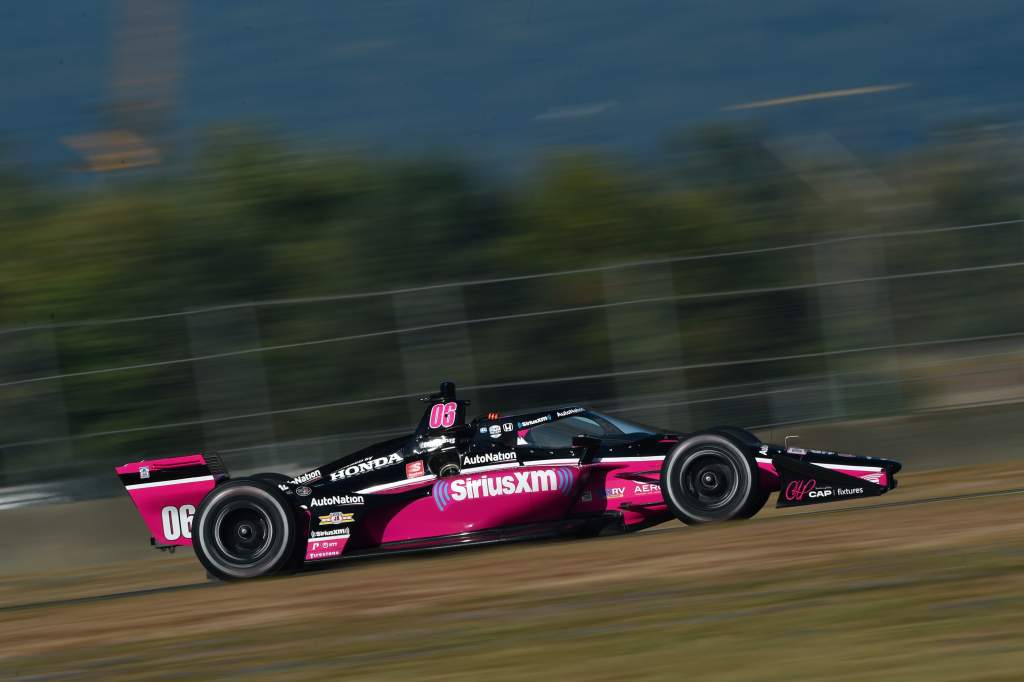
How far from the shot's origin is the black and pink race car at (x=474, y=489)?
823cm

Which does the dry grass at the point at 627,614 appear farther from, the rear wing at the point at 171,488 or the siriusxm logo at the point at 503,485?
the rear wing at the point at 171,488

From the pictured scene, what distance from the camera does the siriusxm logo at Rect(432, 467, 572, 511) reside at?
8.44m

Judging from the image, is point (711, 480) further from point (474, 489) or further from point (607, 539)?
point (474, 489)

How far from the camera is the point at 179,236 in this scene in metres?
14.9

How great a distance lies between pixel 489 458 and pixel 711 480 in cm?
146

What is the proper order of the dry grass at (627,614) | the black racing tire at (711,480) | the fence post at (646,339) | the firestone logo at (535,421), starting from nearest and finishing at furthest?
the dry grass at (627,614)
the black racing tire at (711,480)
the firestone logo at (535,421)
the fence post at (646,339)

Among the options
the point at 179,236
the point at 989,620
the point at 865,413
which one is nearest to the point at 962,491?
the point at 865,413

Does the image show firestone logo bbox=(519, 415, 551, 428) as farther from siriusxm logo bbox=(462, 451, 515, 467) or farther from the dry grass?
the dry grass

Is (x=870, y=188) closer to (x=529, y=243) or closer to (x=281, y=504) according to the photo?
(x=529, y=243)

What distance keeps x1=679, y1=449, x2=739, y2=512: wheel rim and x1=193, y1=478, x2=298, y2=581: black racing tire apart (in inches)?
102

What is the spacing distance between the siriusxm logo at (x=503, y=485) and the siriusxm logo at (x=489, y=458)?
0.43 ft

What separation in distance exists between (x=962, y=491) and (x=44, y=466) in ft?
24.4

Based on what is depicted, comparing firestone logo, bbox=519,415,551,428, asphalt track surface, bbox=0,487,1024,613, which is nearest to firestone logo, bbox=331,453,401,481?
asphalt track surface, bbox=0,487,1024,613

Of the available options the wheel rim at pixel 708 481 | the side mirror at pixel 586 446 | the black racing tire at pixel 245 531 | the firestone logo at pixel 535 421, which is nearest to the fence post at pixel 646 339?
the firestone logo at pixel 535 421
